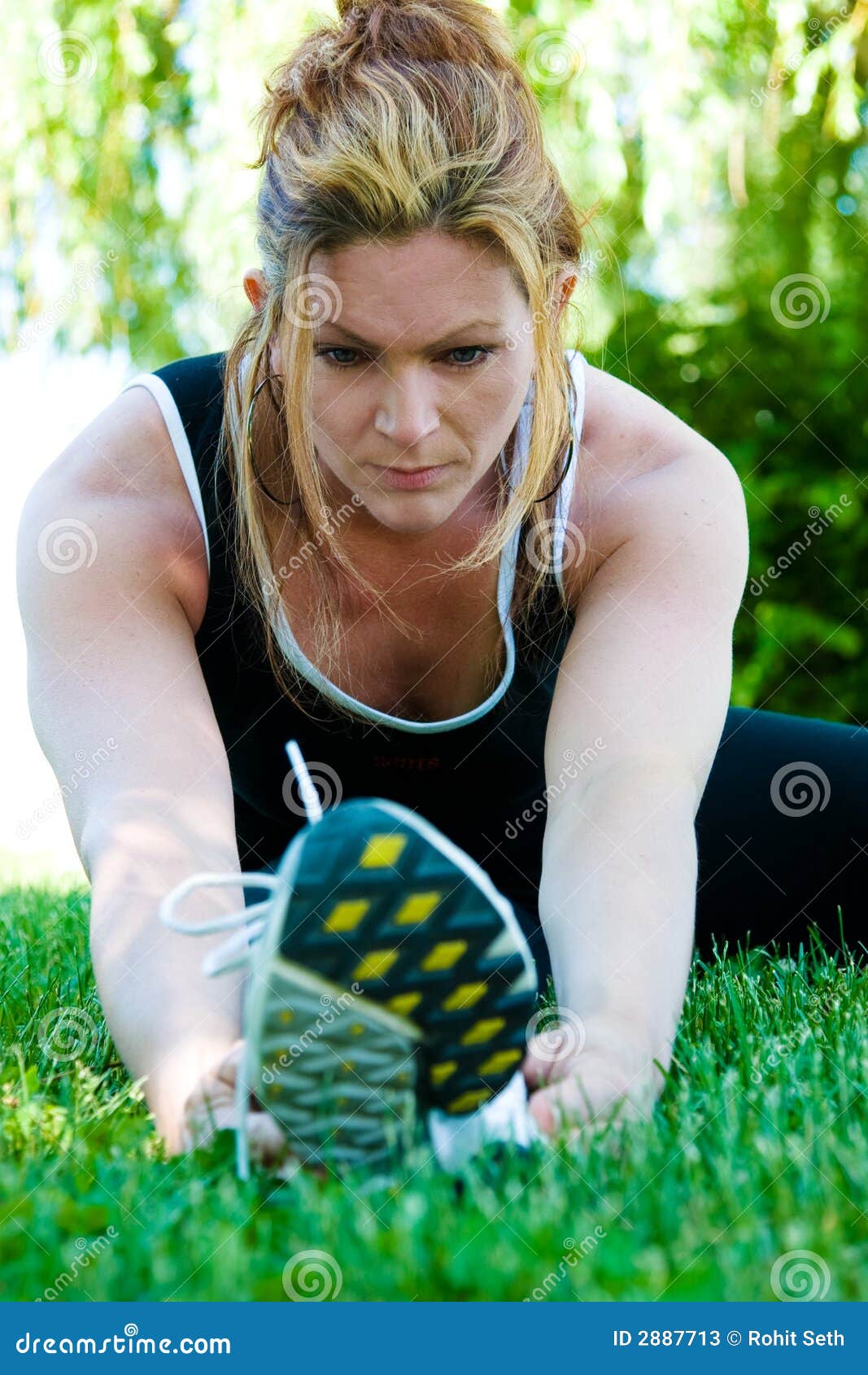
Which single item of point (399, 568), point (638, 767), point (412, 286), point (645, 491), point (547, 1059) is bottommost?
point (547, 1059)

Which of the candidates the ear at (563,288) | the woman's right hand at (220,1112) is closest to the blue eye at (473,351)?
the ear at (563,288)

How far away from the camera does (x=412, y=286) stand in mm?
1425

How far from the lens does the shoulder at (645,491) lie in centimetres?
172

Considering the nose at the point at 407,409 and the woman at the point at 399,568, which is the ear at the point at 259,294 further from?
the nose at the point at 407,409

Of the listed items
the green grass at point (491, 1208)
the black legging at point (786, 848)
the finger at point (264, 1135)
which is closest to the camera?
the green grass at point (491, 1208)

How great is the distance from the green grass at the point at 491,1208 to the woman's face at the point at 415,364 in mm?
685

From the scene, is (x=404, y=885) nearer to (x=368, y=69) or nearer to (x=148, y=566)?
(x=148, y=566)

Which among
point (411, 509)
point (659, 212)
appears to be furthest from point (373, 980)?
point (659, 212)

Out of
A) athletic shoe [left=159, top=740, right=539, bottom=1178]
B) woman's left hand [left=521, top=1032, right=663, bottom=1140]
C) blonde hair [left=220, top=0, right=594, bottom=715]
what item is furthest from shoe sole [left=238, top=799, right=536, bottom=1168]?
blonde hair [left=220, top=0, right=594, bottom=715]

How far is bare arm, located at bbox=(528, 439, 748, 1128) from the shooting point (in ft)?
4.32

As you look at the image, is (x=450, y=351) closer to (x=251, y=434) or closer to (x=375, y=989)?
(x=251, y=434)

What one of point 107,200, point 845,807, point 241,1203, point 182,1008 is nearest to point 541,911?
point 182,1008

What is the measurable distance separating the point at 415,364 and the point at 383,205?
168 mm

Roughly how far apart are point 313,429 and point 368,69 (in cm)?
39
